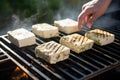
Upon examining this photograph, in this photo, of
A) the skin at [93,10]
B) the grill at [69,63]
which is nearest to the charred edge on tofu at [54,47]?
the grill at [69,63]

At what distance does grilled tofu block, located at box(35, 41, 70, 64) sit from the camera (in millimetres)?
2354

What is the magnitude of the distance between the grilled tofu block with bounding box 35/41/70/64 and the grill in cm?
5

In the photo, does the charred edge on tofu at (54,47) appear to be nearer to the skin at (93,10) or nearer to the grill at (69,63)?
the grill at (69,63)

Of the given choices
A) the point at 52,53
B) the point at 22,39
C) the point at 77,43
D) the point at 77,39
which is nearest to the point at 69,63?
the point at 52,53

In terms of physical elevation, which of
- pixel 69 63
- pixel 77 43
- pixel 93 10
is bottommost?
pixel 69 63

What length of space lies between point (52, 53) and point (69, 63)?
Answer: 0.75 feet

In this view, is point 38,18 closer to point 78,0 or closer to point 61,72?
point 78,0

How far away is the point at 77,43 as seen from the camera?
2688mm

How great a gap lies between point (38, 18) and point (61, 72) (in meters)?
2.83

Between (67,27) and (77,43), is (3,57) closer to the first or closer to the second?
(77,43)

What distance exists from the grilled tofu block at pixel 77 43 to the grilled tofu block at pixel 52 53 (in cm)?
18

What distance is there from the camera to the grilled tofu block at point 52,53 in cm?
235

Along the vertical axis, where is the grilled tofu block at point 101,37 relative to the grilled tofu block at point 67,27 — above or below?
below

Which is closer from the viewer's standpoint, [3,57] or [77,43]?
[3,57]
